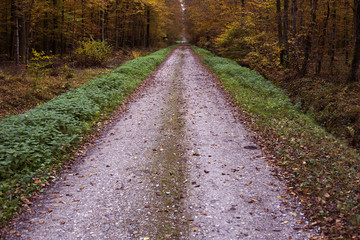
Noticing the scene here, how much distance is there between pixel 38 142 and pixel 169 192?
3.47 metres

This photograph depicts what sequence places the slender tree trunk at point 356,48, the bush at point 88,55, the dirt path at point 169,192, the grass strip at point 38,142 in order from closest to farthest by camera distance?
the dirt path at point 169,192, the grass strip at point 38,142, the slender tree trunk at point 356,48, the bush at point 88,55

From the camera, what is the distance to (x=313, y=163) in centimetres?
575

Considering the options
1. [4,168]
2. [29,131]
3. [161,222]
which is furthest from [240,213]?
[29,131]

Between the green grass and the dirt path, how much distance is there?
420mm

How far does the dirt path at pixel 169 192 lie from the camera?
4.04 meters

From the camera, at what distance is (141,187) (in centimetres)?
524

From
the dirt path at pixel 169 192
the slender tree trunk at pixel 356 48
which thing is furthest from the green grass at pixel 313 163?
the slender tree trunk at pixel 356 48

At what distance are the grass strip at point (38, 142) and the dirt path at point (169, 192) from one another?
1.27ft

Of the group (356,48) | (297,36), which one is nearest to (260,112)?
(356,48)

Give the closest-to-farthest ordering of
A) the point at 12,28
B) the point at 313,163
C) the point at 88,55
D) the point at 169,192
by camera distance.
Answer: the point at 169,192
the point at 313,163
the point at 88,55
the point at 12,28

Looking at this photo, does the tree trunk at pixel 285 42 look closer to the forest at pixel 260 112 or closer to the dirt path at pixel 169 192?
the forest at pixel 260 112

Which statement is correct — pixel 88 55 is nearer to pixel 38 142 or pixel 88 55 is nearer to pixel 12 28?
pixel 12 28

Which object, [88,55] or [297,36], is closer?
[297,36]

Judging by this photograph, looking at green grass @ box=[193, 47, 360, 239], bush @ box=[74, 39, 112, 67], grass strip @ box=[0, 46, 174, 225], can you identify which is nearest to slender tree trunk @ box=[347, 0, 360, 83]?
green grass @ box=[193, 47, 360, 239]
